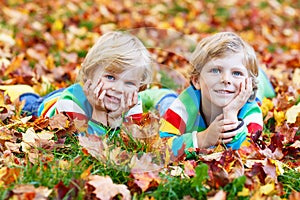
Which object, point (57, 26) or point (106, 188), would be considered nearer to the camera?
point (106, 188)

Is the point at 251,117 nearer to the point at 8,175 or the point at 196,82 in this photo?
the point at 196,82

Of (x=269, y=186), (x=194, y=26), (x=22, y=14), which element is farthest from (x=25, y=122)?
(x=194, y=26)

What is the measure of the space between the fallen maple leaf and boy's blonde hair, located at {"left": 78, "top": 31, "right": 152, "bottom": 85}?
759mm

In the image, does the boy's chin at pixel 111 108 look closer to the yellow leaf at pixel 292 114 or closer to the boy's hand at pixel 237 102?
the boy's hand at pixel 237 102

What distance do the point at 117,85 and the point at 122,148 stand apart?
0.36 meters

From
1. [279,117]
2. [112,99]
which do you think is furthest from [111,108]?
[279,117]

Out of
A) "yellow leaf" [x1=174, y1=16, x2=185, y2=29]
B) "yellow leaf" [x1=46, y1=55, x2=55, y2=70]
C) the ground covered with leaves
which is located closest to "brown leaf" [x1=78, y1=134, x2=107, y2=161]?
the ground covered with leaves

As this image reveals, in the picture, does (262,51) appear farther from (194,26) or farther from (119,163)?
(119,163)

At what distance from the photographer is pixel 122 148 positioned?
2.69 metres

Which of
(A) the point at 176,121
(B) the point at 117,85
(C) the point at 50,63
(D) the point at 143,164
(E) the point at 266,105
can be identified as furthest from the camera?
(C) the point at 50,63

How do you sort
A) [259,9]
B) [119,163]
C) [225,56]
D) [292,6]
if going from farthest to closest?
1. [292,6]
2. [259,9]
3. [225,56]
4. [119,163]

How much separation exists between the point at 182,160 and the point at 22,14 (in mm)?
3934

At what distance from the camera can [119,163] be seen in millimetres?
2463

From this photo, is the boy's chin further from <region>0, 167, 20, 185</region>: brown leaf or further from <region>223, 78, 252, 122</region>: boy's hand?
<region>0, 167, 20, 185</region>: brown leaf
